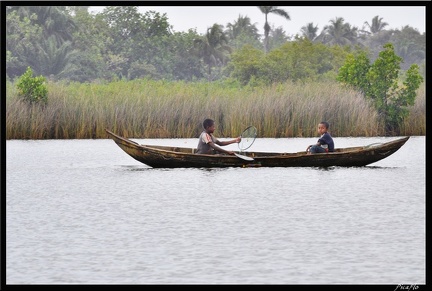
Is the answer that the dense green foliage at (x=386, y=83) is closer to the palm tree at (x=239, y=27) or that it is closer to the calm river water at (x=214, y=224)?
the calm river water at (x=214, y=224)

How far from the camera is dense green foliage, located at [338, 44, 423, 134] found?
89.7 feet

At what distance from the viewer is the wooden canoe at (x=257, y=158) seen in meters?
16.3

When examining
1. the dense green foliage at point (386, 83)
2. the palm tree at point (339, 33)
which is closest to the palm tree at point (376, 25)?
the palm tree at point (339, 33)

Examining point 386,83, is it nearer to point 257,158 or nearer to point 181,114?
point 181,114

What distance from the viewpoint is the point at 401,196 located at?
13930 mm

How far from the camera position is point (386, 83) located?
27.9 metres

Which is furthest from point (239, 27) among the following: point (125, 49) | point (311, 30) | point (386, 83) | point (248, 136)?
point (248, 136)

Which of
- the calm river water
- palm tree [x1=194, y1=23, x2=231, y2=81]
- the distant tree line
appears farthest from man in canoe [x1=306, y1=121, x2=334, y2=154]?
palm tree [x1=194, y1=23, x2=231, y2=81]

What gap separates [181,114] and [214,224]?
14.5 m

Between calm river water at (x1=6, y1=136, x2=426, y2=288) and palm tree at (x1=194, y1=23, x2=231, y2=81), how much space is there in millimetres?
32618

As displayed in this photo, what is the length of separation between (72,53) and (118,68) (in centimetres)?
308
